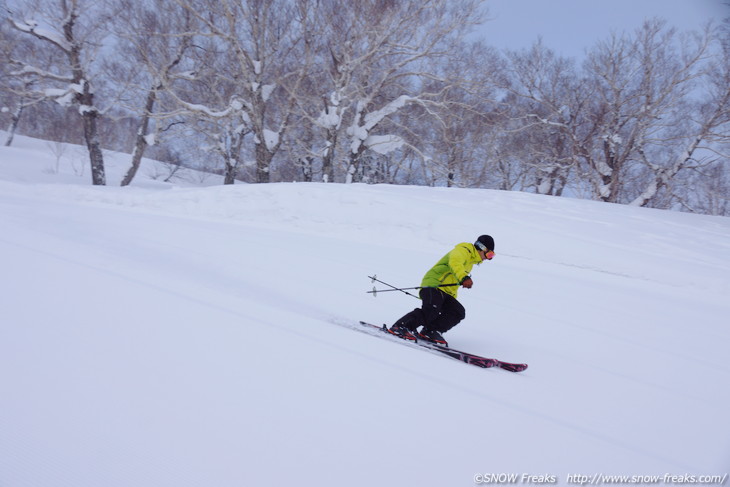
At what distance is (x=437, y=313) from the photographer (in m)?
5.68

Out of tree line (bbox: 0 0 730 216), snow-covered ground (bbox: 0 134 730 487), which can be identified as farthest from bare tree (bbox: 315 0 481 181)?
snow-covered ground (bbox: 0 134 730 487)

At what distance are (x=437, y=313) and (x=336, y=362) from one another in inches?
70.7

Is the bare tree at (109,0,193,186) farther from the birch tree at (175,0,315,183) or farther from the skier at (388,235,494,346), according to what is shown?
the skier at (388,235,494,346)

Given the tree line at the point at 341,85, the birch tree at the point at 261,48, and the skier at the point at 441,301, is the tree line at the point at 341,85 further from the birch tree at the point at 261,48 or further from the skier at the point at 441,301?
the skier at the point at 441,301

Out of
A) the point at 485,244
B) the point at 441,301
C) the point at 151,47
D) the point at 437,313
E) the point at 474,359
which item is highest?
the point at 151,47

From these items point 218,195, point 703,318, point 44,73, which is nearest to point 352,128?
point 218,195

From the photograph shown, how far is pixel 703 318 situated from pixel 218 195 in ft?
43.1

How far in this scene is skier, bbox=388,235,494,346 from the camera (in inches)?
218

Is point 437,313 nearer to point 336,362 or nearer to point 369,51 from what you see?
point 336,362

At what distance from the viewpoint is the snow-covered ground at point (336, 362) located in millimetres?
2971

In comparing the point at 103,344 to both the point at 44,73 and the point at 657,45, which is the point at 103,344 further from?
the point at 657,45

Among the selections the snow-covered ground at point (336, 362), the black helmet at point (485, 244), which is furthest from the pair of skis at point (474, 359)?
the black helmet at point (485, 244)

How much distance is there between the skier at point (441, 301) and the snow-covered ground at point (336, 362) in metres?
0.44

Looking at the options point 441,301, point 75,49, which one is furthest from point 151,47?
point 441,301
